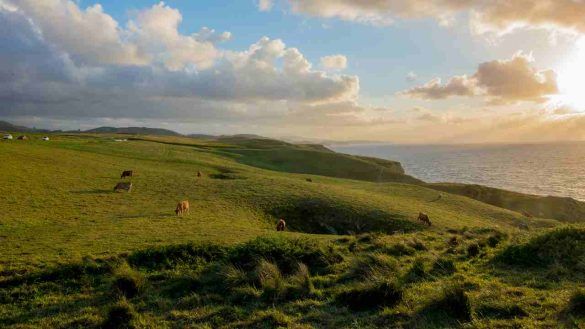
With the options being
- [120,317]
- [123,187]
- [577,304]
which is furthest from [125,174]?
[577,304]

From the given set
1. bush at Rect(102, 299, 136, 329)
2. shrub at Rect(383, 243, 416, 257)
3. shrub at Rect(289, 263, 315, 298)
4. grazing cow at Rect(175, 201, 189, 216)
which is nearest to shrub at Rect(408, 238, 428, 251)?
shrub at Rect(383, 243, 416, 257)

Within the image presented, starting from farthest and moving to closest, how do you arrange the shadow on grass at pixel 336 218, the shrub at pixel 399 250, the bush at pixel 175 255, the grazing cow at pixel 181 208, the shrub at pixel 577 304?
the shadow on grass at pixel 336 218 < the grazing cow at pixel 181 208 < the shrub at pixel 399 250 < the bush at pixel 175 255 < the shrub at pixel 577 304

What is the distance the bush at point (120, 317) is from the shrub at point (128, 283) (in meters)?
1.60

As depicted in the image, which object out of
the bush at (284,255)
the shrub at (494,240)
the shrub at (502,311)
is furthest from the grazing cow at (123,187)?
the shrub at (502,311)

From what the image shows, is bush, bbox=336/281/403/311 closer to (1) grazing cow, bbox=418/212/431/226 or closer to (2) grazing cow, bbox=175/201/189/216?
(2) grazing cow, bbox=175/201/189/216

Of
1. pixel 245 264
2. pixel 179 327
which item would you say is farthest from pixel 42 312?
pixel 245 264

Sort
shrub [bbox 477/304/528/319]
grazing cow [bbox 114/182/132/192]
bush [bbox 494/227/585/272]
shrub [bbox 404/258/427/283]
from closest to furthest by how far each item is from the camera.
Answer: shrub [bbox 477/304/528/319] → shrub [bbox 404/258/427/283] → bush [bbox 494/227/585/272] → grazing cow [bbox 114/182/132/192]

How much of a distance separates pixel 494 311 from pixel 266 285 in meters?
6.84

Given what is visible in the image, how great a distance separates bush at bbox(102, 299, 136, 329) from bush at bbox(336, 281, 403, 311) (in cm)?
611

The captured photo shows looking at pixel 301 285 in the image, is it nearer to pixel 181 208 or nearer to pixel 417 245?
pixel 417 245

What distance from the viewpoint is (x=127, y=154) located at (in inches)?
2645

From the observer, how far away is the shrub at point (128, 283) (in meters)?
12.8

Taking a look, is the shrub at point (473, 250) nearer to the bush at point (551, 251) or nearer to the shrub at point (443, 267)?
the bush at point (551, 251)

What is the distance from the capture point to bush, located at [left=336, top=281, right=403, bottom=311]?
37.3 ft
